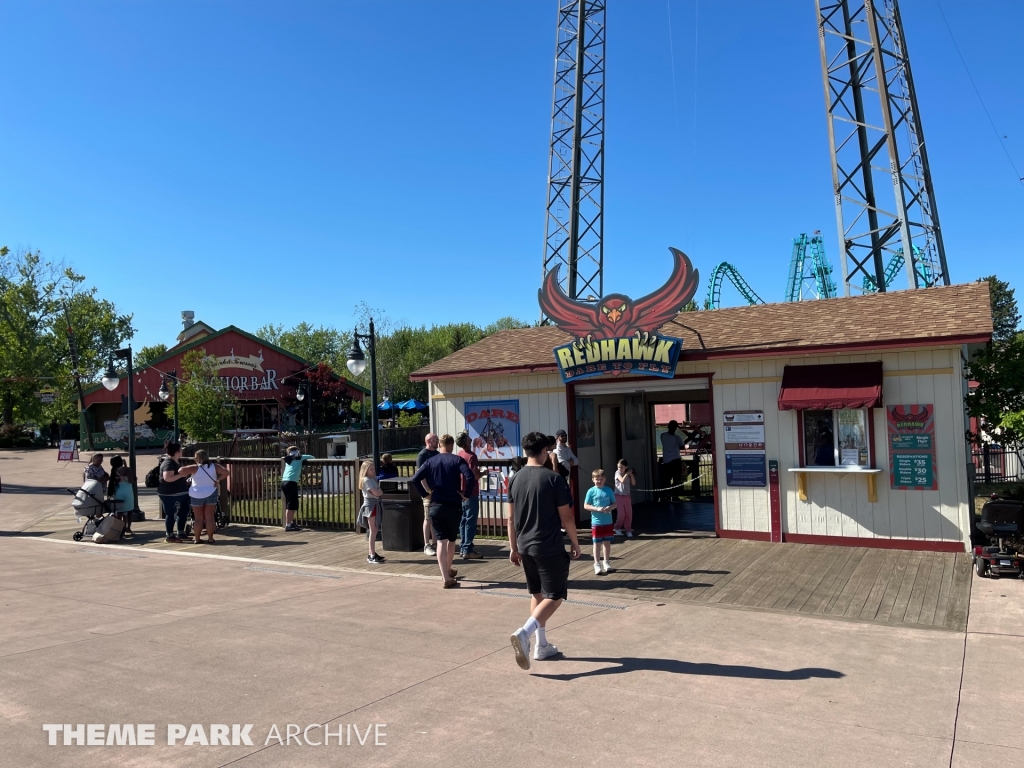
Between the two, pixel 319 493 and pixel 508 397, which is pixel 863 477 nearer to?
pixel 508 397

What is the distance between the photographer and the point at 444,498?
9.08m

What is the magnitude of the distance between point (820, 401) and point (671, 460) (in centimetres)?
669

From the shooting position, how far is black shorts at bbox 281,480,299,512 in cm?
1389

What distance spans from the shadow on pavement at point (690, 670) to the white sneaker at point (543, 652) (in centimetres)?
15

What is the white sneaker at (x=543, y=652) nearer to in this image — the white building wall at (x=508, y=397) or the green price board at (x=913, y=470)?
the green price board at (x=913, y=470)

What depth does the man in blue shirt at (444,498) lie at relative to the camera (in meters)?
9.07

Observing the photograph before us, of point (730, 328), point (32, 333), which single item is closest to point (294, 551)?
point (730, 328)

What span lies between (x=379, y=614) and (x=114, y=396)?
42.7 meters

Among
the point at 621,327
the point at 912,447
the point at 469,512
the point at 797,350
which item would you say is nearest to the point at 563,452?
the point at 469,512

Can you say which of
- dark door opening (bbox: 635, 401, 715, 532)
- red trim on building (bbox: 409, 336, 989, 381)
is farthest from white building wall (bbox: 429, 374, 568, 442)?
dark door opening (bbox: 635, 401, 715, 532)

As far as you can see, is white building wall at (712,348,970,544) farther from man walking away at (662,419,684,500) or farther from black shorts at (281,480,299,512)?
black shorts at (281,480,299,512)

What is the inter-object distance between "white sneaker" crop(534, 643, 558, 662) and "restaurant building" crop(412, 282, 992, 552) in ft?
20.2

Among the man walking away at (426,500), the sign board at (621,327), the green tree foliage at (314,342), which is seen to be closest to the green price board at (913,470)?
the sign board at (621,327)

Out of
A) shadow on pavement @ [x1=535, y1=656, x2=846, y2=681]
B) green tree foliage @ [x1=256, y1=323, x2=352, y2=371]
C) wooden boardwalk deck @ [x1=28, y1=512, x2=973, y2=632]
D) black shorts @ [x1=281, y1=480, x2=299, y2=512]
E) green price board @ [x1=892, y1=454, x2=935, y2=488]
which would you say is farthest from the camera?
green tree foliage @ [x1=256, y1=323, x2=352, y2=371]
